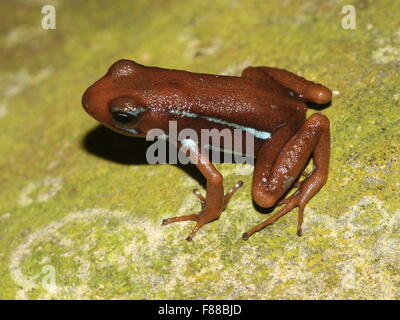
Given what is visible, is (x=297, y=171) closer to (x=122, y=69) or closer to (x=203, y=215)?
(x=203, y=215)

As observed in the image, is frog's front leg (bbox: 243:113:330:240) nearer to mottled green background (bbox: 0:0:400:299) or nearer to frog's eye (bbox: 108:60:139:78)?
mottled green background (bbox: 0:0:400:299)

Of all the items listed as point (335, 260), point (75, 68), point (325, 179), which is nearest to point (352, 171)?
point (325, 179)

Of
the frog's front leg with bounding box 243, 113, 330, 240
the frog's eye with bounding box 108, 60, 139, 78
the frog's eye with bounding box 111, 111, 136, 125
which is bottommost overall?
the frog's front leg with bounding box 243, 113, 330, 240

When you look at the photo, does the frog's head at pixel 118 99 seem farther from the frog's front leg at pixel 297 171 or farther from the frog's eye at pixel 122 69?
the frog's front leg at pixel 297 171

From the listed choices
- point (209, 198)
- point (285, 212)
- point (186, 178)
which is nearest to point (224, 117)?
point (209, 198)

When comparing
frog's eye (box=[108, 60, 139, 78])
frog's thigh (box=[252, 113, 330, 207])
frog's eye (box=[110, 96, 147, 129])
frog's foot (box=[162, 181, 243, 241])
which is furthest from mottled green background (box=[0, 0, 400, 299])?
frog's eye (box=[108, 60, 139, 78])
